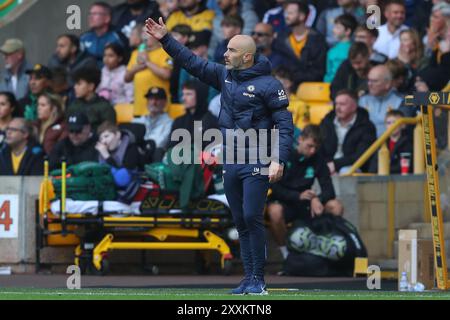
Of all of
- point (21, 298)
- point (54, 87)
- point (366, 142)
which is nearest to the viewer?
point (21, 298)

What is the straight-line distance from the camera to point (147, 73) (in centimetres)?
2158

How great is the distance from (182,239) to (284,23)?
13.7ft

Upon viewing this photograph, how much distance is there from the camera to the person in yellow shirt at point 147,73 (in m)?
21.4

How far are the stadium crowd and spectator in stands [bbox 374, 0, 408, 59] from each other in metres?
0.01

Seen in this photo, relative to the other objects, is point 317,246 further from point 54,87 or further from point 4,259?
point 54,87

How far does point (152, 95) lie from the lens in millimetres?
20797

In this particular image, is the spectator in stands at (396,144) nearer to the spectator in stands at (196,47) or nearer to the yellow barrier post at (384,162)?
the yellow barrier post at (384,162)

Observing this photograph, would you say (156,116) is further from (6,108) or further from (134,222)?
(134,222)

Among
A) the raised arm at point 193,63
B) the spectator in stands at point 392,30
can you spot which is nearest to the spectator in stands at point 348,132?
the spectator in stands at point 392,30

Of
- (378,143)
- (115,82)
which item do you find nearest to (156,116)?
(115,82)

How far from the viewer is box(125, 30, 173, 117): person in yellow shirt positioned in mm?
21406

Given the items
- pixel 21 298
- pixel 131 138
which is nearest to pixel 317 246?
pixel 131 138

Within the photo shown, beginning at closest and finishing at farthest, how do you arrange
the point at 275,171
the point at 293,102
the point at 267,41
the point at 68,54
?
the point at 275,171, the point at 293,102, the point at 267,41, the point at 68,54

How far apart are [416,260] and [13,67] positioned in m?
8.72
